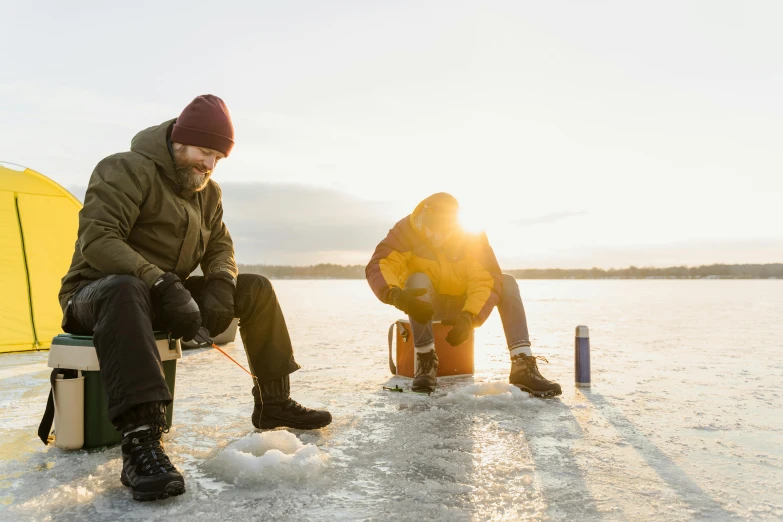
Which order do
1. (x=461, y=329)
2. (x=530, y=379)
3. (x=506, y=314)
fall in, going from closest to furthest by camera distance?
1. (x=530, y=379)
2. (x=461, y=329)
3. (x=506, y=314)

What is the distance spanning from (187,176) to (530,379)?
7.91 feet

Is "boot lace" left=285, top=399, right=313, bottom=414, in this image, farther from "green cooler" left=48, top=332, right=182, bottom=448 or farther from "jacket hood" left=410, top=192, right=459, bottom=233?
"jacket hood" left=410, top=192, right=459, bottom=233

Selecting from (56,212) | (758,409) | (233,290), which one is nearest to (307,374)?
(233,290)

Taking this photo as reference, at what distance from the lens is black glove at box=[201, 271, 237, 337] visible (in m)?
2.43

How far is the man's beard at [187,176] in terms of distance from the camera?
251cm

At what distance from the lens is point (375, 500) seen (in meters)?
1.86

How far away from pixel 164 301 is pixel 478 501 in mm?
1376

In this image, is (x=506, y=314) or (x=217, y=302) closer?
(x=217, y=302)

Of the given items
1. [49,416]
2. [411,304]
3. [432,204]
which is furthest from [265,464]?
[432,204]

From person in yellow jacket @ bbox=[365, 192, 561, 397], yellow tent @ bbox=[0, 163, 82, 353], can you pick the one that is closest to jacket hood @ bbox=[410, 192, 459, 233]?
person in yellow jacket @ bbox=[365, 192, 561, 397]

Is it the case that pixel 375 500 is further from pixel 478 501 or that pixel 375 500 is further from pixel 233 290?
pixel 233 290

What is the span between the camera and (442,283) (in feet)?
13.6

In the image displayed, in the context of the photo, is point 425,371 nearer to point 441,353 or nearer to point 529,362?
point 441,353

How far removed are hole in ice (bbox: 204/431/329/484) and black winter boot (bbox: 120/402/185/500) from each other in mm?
213
